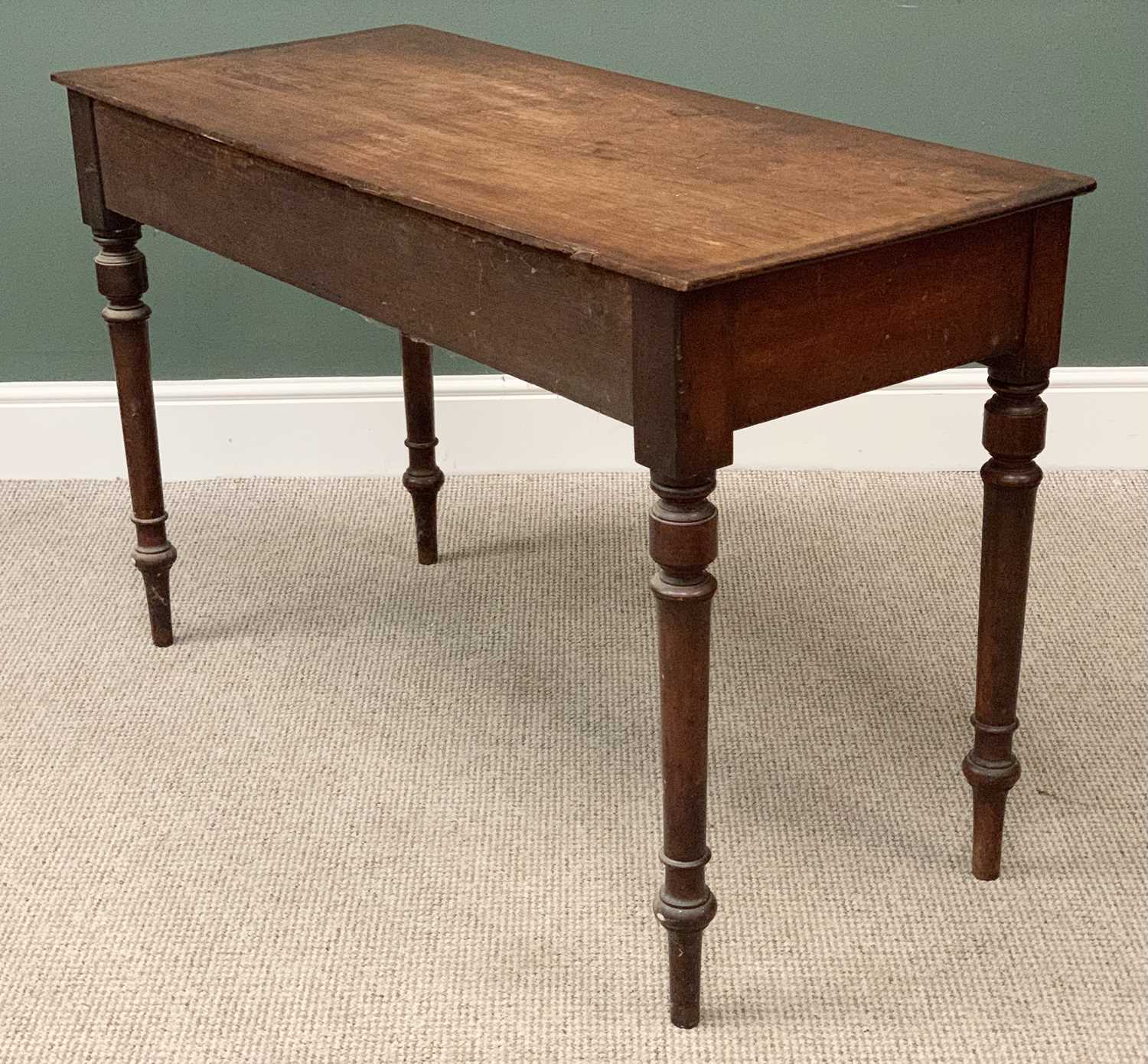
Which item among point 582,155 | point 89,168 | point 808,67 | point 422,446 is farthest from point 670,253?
point 808,67

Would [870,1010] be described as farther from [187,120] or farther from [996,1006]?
[187,120]

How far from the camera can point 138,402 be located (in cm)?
238

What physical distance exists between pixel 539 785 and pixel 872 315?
851 mm

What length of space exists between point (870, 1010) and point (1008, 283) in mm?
741

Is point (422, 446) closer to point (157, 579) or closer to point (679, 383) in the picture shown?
point (157, 579)

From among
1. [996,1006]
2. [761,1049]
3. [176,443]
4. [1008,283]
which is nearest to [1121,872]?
[996,1006]

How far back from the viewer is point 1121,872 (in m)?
1.94

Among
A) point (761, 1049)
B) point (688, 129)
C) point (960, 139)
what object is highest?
point (688, 129)

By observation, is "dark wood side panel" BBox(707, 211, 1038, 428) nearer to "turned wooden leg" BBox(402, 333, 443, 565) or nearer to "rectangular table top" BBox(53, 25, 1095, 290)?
"rectangular table top" BBox(53, 25, 1095, 290)

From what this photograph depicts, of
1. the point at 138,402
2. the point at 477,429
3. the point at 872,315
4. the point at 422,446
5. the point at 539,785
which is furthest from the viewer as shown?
the point at 477,429

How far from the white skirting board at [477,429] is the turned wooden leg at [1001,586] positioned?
1099mm

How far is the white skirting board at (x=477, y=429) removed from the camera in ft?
9.68

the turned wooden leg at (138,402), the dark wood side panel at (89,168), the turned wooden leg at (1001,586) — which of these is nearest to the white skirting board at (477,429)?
the turned wooden leg at (138,402)

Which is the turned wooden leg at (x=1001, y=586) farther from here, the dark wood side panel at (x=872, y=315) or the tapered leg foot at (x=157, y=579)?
the tapered leg foot at (x=157, y=579)
